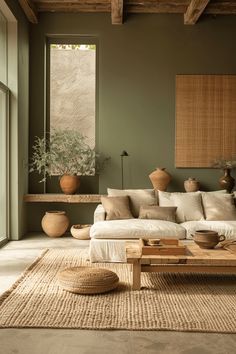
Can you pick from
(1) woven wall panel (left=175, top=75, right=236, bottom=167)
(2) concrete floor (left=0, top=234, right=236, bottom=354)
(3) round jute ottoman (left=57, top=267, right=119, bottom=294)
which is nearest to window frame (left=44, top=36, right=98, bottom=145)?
(1) woven wall panel (left=175, top=75, right=236, bottom=167)

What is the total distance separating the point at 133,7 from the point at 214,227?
4015 mm

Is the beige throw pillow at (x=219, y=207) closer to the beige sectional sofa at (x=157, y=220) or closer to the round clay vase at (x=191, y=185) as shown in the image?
the beige sectional sofa at (x=157, y=220)

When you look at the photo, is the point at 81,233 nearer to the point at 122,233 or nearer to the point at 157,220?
the point at 157,220

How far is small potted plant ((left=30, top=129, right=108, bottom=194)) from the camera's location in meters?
7.56

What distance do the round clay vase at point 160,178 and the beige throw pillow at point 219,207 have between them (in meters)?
1.13

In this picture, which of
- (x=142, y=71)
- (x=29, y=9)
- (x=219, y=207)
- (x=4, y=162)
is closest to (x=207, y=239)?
(x=219, y=207)

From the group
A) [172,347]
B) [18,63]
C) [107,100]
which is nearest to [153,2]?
[107,100]

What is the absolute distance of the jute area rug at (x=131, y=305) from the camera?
3.38 meters

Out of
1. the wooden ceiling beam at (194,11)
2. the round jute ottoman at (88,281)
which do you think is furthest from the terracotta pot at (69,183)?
the round jute ottoman at (88,281)

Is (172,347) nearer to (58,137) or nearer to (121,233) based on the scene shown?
(121,233)

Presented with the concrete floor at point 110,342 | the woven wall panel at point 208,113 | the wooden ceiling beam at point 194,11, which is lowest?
the concrete floor at point 110,342

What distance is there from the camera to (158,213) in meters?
6.11

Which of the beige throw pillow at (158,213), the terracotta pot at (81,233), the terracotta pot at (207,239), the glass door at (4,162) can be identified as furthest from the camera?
the terracotta pot at (81,233)

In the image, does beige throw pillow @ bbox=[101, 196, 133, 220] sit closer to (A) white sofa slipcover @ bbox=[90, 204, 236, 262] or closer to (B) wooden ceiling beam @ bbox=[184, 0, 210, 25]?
(A) white sofa slipcover @ bbox=[90, 204, 236, 262]
